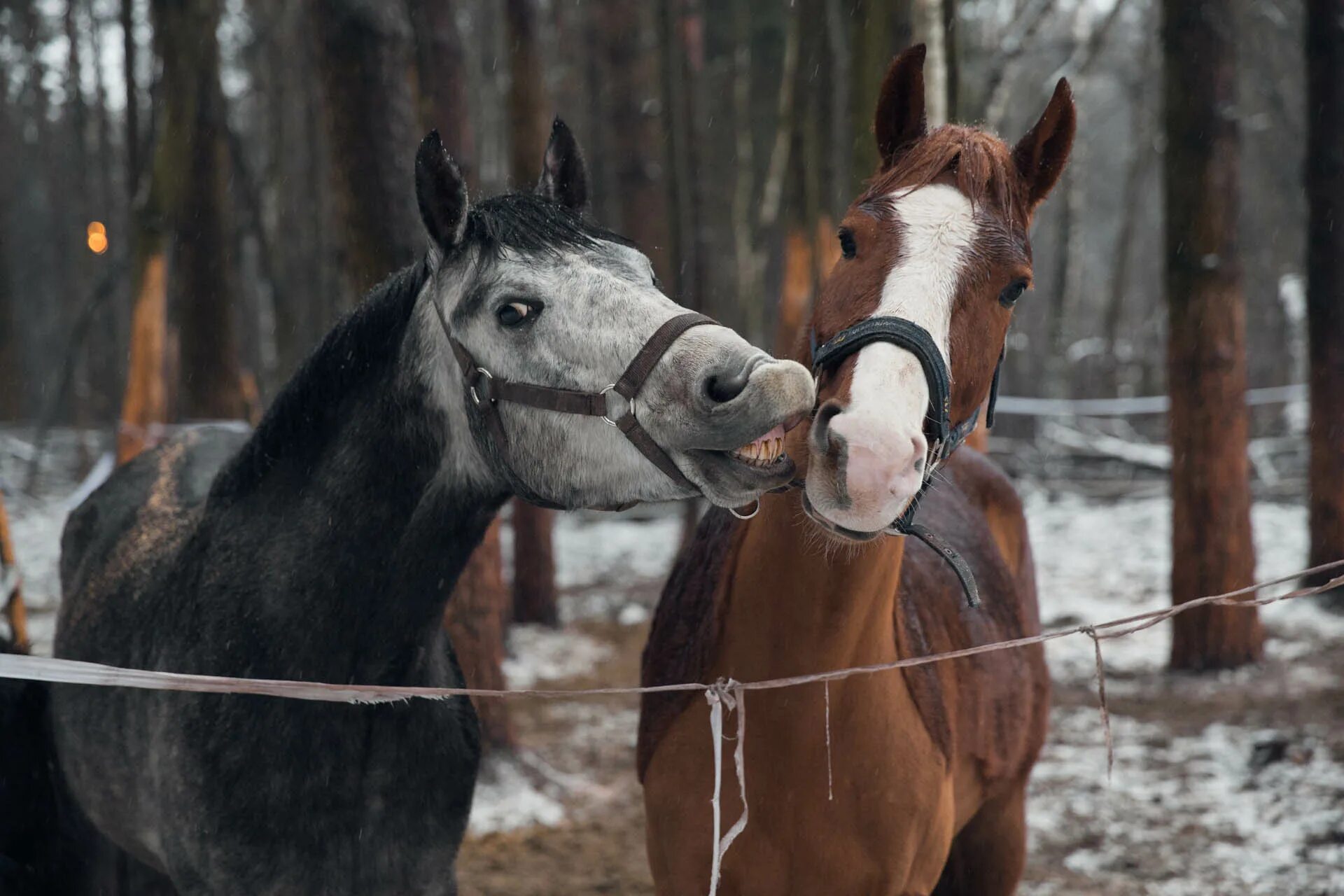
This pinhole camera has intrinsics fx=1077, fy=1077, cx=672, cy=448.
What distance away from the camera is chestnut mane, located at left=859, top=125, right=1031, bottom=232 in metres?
2.26

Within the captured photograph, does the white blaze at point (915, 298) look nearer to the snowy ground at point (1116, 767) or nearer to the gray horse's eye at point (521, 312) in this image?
the gray horse's eye at point (521, 312)

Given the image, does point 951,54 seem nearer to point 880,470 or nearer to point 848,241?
point 848,241

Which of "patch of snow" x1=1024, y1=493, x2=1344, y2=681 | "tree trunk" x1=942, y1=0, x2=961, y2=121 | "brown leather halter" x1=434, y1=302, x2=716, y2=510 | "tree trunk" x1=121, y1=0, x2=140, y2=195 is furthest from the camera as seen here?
"tree trunk" x1=121, y1=0, x2=140, y2=195

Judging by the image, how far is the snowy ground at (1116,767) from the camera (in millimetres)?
4434

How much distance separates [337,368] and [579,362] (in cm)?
65

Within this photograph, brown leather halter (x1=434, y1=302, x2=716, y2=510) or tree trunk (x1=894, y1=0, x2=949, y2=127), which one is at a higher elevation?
tree trunk (x1=894, y1=0, x2=949, y2=127)

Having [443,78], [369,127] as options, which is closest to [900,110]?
[369,127]

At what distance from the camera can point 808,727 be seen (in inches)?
94.0

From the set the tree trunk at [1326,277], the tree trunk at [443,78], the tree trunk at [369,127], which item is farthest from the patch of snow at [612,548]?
the tree trunk at [1326,277]

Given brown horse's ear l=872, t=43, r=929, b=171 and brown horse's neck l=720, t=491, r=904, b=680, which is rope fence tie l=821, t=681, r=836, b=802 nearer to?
brown horse's neck l=720, t=491, r=904, b=680

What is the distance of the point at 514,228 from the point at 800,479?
74cm

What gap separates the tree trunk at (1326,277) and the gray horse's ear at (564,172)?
6.43 metres

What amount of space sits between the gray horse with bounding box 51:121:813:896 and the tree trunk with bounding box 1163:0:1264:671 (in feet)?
17.8

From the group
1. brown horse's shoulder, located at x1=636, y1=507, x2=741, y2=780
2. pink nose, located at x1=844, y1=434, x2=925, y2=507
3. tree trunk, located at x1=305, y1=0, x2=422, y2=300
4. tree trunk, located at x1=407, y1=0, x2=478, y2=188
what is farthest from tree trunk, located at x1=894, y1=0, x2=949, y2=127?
pink nose, located at x1=844, y1=434, x2=925, y2=507
